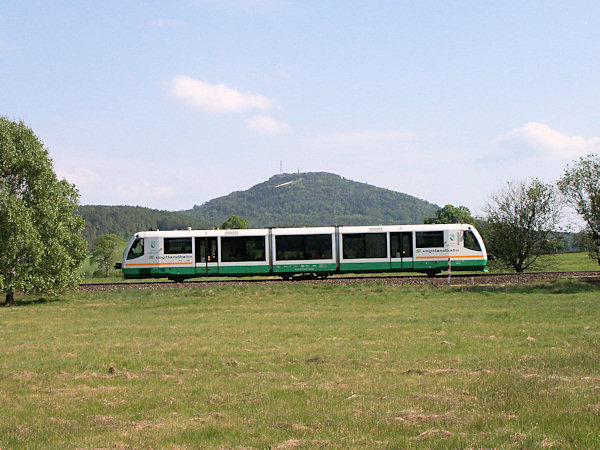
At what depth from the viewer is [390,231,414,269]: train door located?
117ft

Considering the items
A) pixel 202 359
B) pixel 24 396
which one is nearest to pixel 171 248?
pixel 202 359

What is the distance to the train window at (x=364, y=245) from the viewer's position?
35625mm

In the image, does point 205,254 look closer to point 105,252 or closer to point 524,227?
point 524,227

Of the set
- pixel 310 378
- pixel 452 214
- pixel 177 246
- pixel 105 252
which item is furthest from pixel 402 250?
pixel 452 214

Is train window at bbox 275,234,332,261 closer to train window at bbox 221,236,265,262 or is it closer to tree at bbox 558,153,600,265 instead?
train window at bbox 221,236,265,262

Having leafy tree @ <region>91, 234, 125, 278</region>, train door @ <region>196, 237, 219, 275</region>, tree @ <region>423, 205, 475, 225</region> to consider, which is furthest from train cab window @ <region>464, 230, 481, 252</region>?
tree @ <region>423, 205, 475, 225</region>

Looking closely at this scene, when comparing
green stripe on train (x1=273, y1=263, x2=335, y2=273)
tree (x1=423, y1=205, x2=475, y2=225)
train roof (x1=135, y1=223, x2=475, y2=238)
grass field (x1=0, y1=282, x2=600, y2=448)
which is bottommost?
grass field (x1=0, y1=282, x2=600, y2=448)

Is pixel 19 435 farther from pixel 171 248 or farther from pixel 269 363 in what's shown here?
pixel 171 248

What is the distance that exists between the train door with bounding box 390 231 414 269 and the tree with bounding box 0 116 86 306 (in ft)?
59.7

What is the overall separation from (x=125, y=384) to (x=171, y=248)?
26.4 metres

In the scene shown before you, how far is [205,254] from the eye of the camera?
35.9 m

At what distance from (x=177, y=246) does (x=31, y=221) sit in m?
9.53

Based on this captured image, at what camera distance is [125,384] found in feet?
33.1

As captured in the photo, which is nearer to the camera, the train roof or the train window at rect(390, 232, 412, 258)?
the train window at rect(390, 232, 412, 258)
